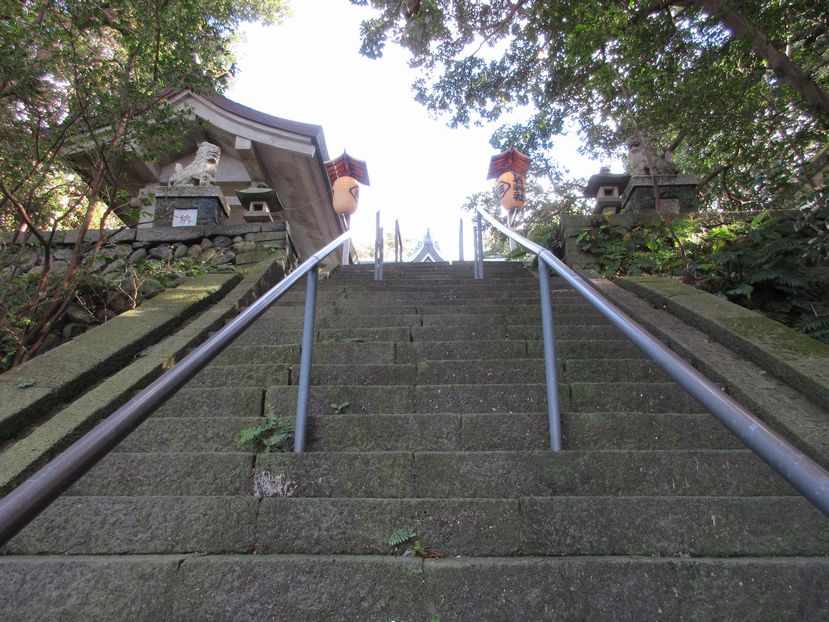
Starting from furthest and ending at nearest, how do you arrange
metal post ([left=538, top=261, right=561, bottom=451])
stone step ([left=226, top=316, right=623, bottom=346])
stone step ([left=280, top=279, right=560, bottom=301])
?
1. stone step ([left=280, top=279, right=560, bottom=301])
2. stone step ([left=226, top=316, right=623, bottom=346])
3. metal post ([left=538, top=261, right=561, bottom=451])

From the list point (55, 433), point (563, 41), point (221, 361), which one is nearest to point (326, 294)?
point (221, 361)

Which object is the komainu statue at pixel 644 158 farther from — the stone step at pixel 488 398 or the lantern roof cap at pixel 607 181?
the stone step at pixel 488 398

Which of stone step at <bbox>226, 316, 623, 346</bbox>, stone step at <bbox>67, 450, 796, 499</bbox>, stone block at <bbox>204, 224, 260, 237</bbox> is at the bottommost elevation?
stone step at <bbox>67, 450, 796, 499</bbox>

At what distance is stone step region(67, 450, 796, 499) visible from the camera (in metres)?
1.75

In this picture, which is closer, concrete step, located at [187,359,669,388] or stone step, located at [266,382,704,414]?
stone step, located at [266,382,704,414]

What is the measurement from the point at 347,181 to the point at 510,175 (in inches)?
108

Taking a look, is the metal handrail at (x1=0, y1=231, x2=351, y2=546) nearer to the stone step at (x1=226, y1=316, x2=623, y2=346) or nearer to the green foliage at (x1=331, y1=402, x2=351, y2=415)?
the green foliage at (x1=331, y1=402, x2=351, y2=415)

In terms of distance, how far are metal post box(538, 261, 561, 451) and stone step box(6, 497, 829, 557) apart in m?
0.40

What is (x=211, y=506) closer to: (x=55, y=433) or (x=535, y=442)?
(x=55, y=433)

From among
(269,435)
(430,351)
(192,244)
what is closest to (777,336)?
(430,351)

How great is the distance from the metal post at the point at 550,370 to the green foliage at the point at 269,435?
42.4 inches

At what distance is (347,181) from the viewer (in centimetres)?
823

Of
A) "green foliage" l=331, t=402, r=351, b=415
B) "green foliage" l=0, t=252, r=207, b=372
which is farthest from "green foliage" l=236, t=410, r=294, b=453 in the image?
"green foliage" l=0, t=252, r=207, b=372

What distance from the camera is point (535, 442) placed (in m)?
2.06
